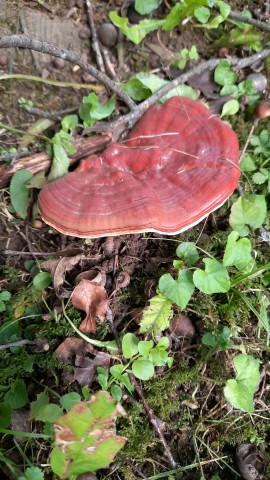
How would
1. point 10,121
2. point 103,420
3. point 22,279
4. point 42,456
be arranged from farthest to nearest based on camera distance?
1. point 10,121
2. point 22,279
3. point 42,456
4. point 103,420

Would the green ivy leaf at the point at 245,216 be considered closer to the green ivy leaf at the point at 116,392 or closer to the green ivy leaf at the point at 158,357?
the green ivy leaf at the point at 158,357

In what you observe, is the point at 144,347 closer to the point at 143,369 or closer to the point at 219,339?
the point at 143,369

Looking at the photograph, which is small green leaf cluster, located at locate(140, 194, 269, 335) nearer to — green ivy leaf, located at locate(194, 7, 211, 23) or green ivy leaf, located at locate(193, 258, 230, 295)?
green ivy leaf, located at locate(193, 258, 230, 295)

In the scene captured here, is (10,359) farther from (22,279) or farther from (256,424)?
(256,424)

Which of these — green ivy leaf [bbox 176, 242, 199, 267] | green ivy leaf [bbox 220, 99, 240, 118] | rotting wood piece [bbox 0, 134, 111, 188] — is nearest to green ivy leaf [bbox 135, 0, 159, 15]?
green ivy leaf [bbox 220, 99, 240, 118]

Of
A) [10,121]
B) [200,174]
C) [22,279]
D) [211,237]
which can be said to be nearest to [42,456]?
[22,279]

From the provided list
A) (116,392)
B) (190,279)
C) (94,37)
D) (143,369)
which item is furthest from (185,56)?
(116,392)

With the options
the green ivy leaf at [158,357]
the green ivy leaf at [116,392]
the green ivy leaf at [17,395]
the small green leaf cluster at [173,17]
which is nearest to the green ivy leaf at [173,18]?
the small green leaf cluster at [173,17]
